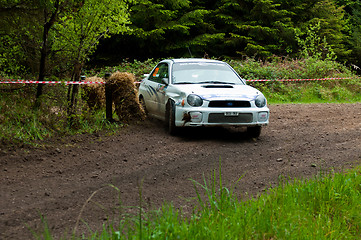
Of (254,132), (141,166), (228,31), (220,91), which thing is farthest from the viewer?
(228,31)

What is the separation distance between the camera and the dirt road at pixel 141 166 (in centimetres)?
509

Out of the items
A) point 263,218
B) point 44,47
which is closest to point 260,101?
point 44,47

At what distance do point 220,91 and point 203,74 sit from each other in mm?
1232

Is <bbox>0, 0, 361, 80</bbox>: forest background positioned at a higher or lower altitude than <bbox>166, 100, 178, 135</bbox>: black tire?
higher

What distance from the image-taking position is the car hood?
9414 millimetres

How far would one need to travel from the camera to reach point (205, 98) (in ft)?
30.7

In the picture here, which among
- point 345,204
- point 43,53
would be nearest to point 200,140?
point 43,53

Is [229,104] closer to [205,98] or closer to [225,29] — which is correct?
[205,98]

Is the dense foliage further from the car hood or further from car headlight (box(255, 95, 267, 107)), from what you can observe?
car headlight (box(255, 95, 267, 107))

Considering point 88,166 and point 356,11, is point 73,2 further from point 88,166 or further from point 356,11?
point 356,11

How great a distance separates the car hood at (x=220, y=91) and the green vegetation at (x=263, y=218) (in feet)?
12.7

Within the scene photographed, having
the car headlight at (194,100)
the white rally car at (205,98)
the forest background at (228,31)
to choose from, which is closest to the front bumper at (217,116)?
the white rally car at (205,98)

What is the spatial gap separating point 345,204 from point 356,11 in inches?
1374

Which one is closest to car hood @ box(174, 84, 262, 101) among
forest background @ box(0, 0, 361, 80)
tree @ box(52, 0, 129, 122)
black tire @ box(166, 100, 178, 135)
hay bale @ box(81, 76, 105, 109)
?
black tire @ box(166, 100, 178, 135)
